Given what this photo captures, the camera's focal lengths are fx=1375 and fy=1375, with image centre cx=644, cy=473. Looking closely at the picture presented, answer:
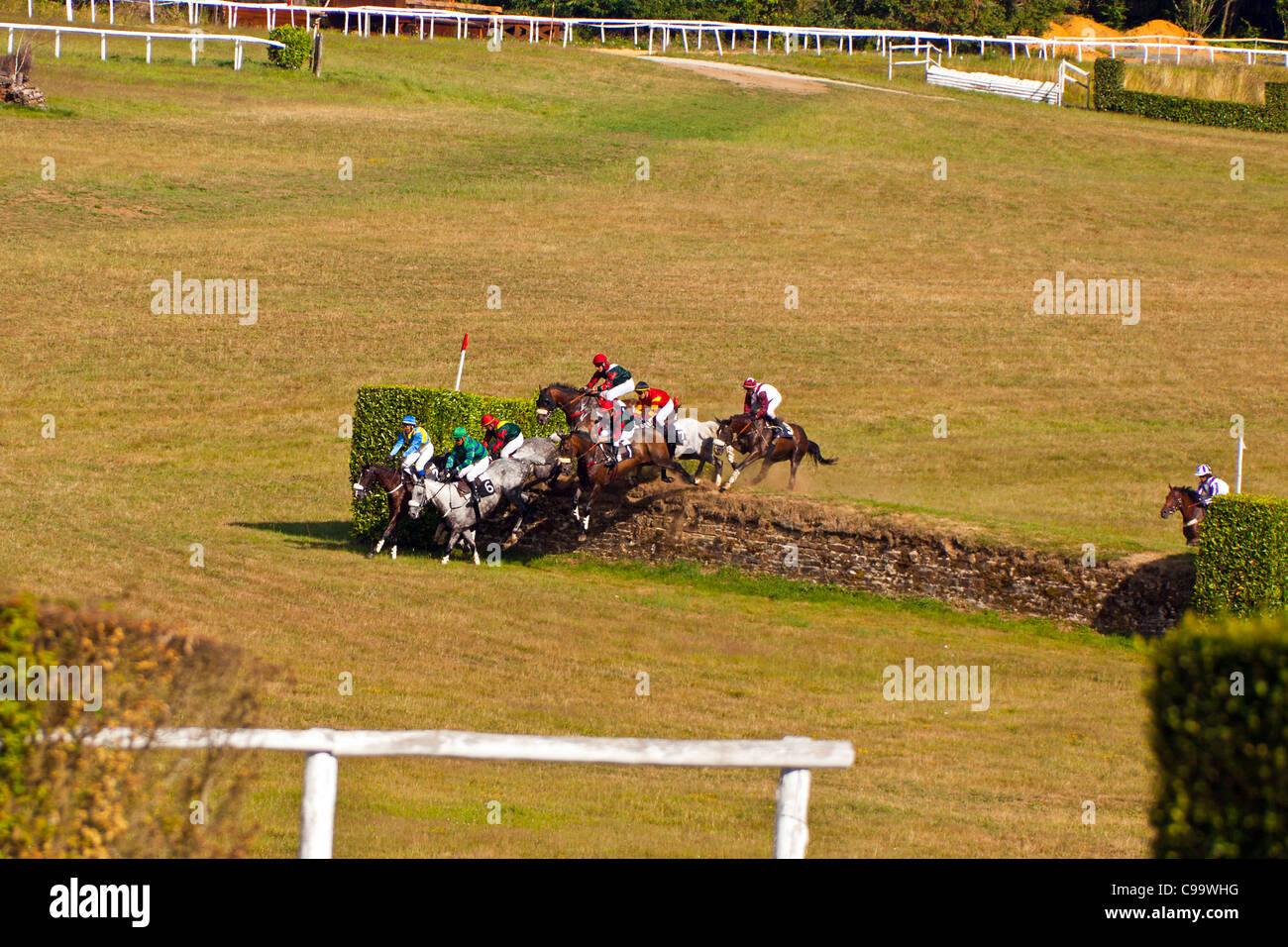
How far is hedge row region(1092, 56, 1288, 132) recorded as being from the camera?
52.9 metres

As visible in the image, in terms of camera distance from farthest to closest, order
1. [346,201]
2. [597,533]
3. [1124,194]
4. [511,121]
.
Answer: [511,121] → [1124,194] → [346,201] → [597,533]

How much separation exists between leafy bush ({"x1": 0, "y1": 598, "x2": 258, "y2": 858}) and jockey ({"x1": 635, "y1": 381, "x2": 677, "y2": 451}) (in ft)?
52.2

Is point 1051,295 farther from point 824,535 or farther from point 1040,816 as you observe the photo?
point 1040,816

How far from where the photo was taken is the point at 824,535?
63.4 feet

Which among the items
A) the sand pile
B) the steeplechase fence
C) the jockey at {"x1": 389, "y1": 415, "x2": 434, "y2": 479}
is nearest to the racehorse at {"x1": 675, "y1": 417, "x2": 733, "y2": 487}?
the jockey at {"x1": 389, "y1": 415, "x2": 434, "y2": 479}

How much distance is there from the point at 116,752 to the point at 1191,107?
56.0 meters

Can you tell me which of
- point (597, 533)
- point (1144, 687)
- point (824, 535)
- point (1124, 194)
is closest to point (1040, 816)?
point (1144, 687)

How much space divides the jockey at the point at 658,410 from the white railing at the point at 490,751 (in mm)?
16000

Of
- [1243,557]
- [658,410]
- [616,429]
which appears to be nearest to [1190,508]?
[1243,557]

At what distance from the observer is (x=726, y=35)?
196ft

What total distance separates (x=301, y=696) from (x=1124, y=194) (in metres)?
39.8

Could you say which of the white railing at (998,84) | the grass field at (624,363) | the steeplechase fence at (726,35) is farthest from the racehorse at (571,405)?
the white railing at (998,84)

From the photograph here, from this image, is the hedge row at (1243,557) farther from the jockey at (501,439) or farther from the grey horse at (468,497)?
the jockey at (501,439)

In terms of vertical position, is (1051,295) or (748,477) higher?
(1051,295)
